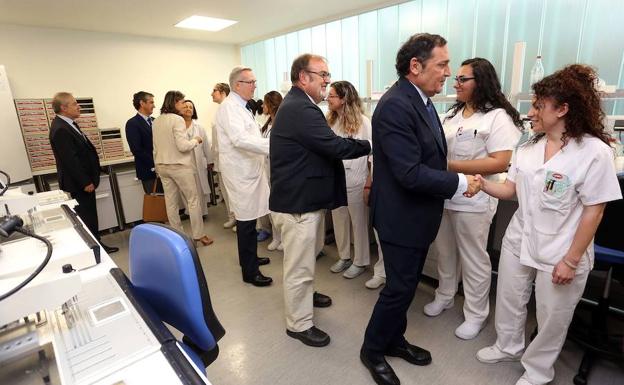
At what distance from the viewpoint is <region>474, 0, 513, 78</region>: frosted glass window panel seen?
9.94ft

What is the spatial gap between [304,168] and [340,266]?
132 cm

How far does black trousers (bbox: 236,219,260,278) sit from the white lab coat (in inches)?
2.7

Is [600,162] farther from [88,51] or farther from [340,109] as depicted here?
[88,51]

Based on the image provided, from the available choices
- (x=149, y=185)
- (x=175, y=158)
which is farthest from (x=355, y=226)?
(x=149, y=185)

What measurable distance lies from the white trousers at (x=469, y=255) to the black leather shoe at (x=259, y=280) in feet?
4.12

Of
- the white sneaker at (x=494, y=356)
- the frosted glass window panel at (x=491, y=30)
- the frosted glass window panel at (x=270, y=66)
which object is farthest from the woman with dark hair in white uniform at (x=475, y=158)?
the frosted glass window panel at (x=270, y=66)

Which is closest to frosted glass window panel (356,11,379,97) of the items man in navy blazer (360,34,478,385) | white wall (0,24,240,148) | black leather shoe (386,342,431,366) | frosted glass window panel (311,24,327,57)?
frosted glass window panel (311,24,327,57)

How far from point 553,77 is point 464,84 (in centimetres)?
48

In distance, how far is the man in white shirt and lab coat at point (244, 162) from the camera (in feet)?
8.00

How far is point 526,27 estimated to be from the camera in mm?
2902

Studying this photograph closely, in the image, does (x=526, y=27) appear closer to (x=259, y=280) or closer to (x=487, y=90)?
(x=487, y=90)

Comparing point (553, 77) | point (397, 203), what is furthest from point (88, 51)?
point (553, 77)

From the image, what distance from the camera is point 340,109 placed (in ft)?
8.37

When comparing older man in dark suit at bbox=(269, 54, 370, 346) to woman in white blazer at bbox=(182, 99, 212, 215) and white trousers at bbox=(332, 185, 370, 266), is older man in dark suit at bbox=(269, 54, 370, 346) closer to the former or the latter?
white trousers at bbox=(332, 185, 370, 266)
